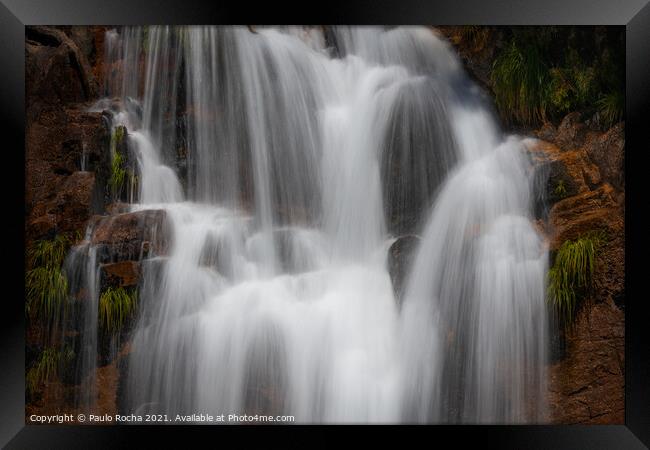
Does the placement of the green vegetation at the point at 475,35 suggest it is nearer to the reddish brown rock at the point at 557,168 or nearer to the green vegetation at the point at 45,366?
the reddish brown rock at the point at 557,168

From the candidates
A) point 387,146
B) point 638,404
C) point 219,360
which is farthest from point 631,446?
point 219,360

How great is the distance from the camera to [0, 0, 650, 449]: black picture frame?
91.1 inches

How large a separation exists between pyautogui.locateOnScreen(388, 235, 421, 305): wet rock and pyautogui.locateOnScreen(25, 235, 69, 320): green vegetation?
1867mm

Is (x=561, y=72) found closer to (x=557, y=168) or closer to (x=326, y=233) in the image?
(x=557, y=168)

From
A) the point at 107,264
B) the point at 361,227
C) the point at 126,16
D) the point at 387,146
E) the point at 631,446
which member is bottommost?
the point at 631,446

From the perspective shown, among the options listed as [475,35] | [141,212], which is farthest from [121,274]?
[475,35]

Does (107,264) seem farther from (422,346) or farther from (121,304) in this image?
(422,346)

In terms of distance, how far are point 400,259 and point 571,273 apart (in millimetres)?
955

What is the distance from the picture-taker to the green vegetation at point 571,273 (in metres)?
2.44

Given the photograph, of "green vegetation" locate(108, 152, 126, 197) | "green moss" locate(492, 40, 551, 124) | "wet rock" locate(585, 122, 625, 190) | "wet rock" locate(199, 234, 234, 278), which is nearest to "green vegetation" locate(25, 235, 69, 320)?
"green vegetation" locate(108, 152, 126, 197)

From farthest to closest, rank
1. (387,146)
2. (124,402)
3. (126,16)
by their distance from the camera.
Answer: (387,146), (124,402), (126,16)

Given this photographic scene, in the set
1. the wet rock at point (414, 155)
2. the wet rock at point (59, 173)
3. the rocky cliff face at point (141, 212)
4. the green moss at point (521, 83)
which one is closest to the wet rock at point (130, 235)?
the rocky cliff face at point (141, 212)

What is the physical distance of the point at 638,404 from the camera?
2.39 meters

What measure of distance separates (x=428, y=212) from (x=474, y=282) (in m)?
0.49
